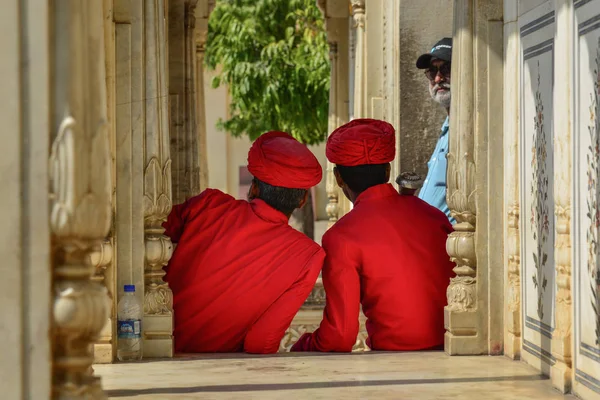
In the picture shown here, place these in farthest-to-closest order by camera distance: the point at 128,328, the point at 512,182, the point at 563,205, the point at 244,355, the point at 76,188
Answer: the point at 244,355 < the point at 128,328 < the point at 512,182 < the point at 563,205 < the point at 76,188

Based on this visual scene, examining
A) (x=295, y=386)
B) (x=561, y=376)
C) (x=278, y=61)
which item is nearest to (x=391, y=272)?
(x=295, y=386)

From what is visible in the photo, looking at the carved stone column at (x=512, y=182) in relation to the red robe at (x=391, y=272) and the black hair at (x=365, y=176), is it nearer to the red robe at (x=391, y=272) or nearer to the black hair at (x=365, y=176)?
the red robe at (x=391, y=272)

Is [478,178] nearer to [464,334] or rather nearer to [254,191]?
[464,334]

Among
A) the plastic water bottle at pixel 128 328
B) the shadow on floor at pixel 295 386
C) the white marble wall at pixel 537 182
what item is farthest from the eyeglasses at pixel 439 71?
the shadow on floor at pixel 295 386

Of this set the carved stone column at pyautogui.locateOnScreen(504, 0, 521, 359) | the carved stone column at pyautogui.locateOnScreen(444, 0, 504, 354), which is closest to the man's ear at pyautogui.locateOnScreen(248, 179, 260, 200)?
the carved stone column at pyautogui.locateOnScreen(444, 0, 504, 354)

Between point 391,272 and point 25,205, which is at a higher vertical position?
point 25,205

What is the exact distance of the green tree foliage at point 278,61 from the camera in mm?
16984

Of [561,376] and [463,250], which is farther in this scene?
[463,250]

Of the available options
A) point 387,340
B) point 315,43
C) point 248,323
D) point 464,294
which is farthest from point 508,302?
point 315,43

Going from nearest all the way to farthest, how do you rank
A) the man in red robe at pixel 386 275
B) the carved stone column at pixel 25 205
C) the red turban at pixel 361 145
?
the carved stone column at pixel 25 205, the man in red robe at pixel 386 275, the red turban at pixel 361 145

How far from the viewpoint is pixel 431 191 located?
7.85 meters

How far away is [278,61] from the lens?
681 inches

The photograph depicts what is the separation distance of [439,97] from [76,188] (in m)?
4.98

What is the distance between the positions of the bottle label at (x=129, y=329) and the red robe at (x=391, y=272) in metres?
0.93
